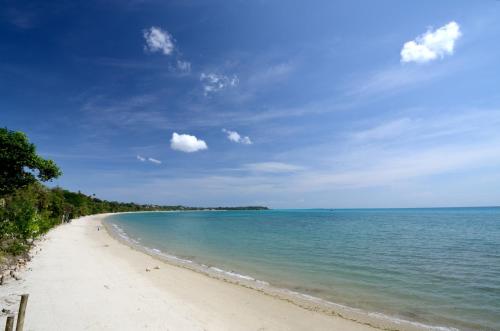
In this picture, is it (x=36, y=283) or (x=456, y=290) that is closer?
(x=36, y=283)

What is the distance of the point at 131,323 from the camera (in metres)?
8.73

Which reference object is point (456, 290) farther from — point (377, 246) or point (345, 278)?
point (377, 246)

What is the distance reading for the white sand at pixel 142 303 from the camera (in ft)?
29.0

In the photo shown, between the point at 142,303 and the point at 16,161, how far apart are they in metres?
14.7

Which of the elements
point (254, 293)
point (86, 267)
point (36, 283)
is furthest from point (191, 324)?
point (86, 267)

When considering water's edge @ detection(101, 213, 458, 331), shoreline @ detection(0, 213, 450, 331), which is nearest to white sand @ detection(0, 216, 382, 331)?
shoreline @ detection(0, 213, 450, 331)

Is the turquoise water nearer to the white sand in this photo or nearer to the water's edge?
the water's edge

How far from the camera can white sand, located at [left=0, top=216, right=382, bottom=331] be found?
885 cm

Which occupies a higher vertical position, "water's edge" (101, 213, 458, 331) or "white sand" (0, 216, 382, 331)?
"white sand" (0, 216, 382, 331)

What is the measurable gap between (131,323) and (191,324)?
6.16ft

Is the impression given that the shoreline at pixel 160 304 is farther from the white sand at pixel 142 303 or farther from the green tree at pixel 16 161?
the green tree at pixel 16 161

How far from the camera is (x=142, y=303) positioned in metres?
10.6

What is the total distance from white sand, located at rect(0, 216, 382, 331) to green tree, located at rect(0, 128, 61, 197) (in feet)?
21.1

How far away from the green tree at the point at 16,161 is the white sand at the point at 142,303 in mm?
6422
